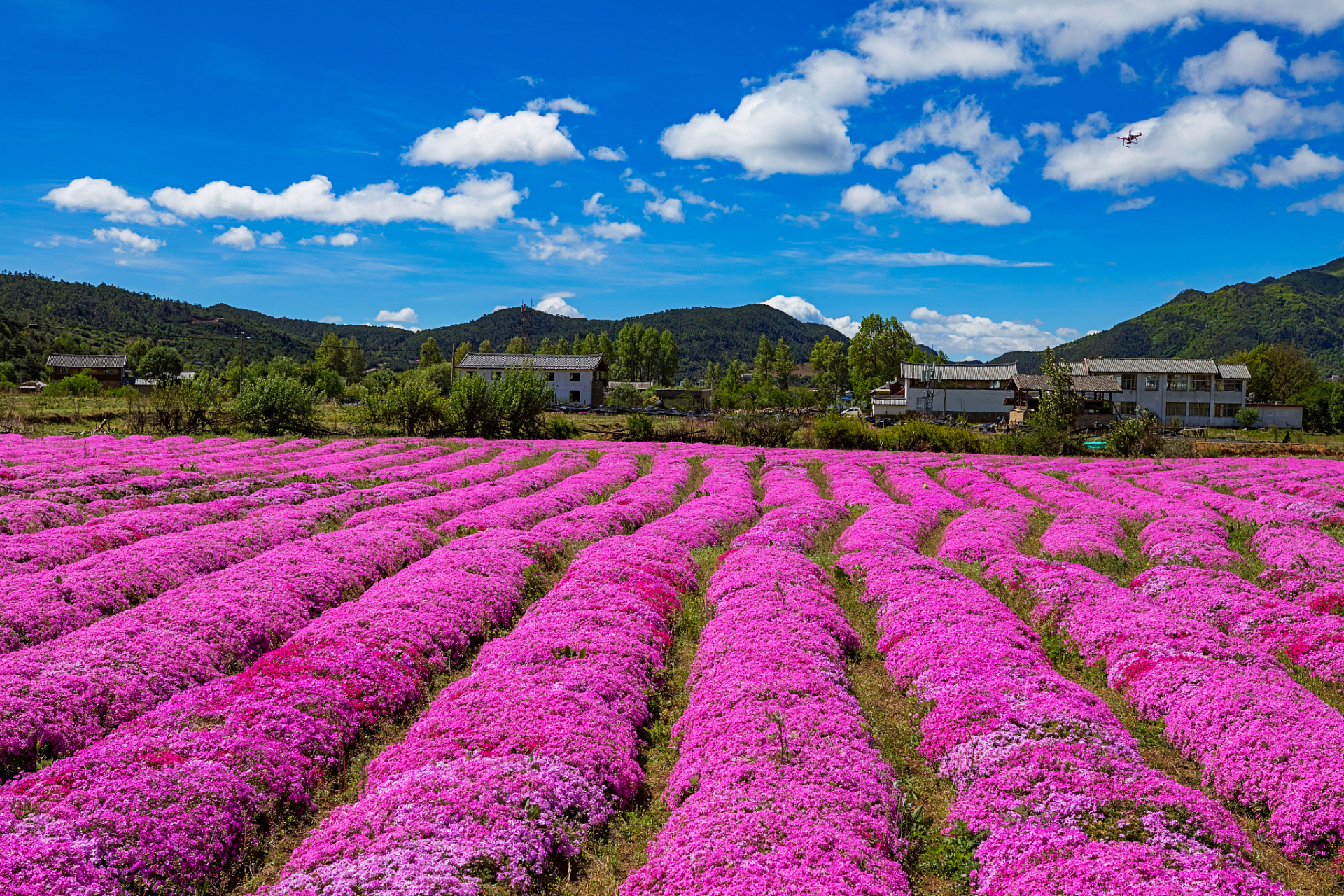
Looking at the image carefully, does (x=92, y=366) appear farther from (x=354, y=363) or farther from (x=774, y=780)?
(x=774, y=780)

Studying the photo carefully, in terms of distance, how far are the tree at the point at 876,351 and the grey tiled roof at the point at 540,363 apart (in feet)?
158

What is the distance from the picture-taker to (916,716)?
9664mm

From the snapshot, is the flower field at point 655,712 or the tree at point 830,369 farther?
the tree at point 830,369

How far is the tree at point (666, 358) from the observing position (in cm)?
16675

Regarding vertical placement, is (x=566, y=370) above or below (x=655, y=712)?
above

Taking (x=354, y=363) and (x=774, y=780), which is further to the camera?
(x=354, y=363)

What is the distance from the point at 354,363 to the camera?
16112 cm

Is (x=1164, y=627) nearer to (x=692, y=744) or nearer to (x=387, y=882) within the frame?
(x=692, y=744)

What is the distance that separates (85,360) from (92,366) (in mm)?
2528

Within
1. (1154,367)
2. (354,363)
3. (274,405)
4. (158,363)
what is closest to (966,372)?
(1154,367)

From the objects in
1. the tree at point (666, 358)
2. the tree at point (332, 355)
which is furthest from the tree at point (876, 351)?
the tree at point (332, 355)

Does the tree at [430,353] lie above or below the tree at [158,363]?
above

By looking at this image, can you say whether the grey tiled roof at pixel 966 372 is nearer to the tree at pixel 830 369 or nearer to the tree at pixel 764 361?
the tree at pixel 830 369

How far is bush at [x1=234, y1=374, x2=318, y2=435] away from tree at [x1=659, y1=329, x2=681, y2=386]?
117181 millimetres
